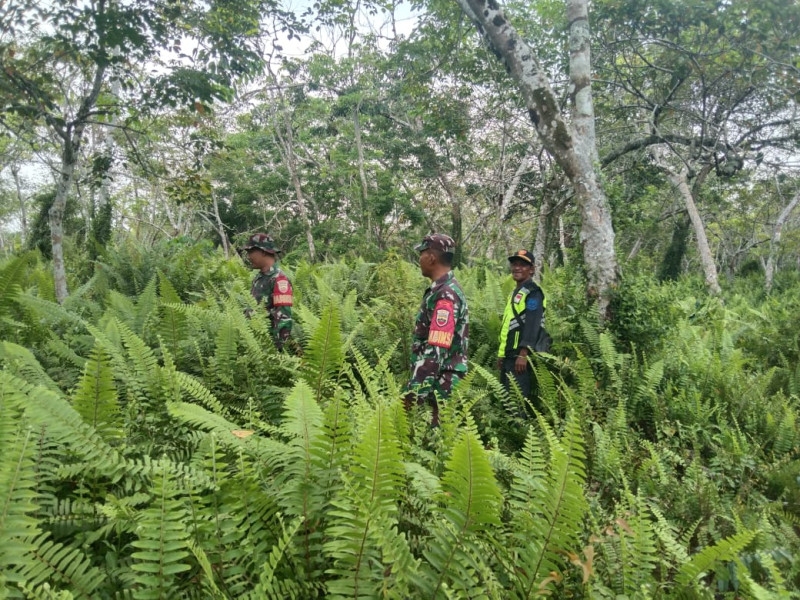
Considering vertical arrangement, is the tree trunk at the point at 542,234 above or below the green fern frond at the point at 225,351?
above

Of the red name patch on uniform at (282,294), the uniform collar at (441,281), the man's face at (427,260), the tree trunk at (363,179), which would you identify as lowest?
the red name patch on uniform at (282,294)

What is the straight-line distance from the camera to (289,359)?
11.9ft

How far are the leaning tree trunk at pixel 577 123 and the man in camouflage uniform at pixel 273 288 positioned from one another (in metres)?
3.31

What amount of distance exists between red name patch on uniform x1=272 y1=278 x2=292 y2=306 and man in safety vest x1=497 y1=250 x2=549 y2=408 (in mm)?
2167

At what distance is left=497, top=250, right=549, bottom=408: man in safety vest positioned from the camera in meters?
4.46

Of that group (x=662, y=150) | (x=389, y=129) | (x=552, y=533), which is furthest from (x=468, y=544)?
(x=389, y=129)

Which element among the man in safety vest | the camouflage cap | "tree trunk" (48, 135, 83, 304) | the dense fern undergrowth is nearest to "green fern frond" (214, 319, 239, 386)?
the dense fern undergrowth

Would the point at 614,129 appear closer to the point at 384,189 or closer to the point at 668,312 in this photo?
the point at 668,312

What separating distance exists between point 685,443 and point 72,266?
1076 cm

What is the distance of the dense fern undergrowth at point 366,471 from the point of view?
151 centimetres

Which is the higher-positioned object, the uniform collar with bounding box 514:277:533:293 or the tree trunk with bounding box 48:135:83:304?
the tree trunk with bounding box 48:135:83:304

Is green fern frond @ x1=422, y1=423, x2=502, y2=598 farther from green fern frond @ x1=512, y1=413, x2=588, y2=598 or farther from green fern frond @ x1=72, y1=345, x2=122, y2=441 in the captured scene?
green fern frond @ x1=72, y1=345, x2=122, y2=441

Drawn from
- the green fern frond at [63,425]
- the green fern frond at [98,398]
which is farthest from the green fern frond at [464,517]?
the green fern frond at [98,398]

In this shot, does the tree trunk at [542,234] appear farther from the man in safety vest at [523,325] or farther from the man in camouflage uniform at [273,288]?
the man in camouflage uniform at [273,288]
